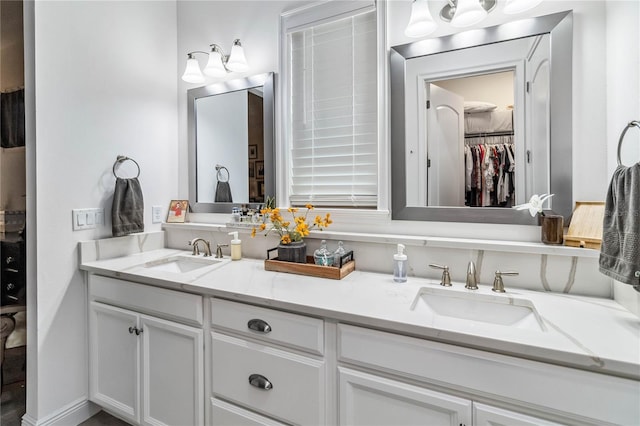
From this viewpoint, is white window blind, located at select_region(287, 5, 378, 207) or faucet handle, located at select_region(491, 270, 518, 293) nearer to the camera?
faucet handle, located at select_region(491, 270, 518, 293)

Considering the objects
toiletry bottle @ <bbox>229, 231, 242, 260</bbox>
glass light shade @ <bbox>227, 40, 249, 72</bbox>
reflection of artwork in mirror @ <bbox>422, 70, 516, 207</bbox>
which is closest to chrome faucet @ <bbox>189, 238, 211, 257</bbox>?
toiletry bottle @ <bbox>229, 231, 242, 260</bbox>

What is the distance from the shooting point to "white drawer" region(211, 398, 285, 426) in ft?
4.09

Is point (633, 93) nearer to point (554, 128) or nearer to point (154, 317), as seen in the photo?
point (554, 128)

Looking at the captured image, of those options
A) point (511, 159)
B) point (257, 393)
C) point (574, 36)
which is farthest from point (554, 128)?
point (257, 393)

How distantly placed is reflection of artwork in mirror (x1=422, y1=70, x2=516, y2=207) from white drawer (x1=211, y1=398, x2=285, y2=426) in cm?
118

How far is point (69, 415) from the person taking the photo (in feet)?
5.58

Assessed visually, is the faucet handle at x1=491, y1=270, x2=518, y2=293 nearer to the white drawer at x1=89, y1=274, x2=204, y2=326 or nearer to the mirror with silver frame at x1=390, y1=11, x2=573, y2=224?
the mirror with silver frame at x1=390, y1=11, x2=573, y2=224

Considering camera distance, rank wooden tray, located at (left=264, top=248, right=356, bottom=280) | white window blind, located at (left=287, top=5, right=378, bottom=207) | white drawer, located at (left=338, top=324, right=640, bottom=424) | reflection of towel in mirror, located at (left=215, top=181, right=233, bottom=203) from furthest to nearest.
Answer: reflection of towel in mirror, located at (left=215, top=181, right=233, bottom=203) < white window blind, located at (left=287, top=5, right=378, bottom=207) < wooden tray, located at (left=264, top=248, right=356, bottom=280) < white drawer, located at (left=338, top=324, right=640, bottom=424)

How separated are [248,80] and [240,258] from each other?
111cm

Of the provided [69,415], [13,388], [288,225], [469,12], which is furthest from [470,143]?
[13,388]

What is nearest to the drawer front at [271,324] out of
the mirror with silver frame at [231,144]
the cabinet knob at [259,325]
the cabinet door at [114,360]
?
the cabinet knob at [259,325]

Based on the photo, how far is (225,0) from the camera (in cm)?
208

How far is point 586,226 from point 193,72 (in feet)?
7.33

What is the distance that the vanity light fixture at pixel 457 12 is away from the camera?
1296mm
